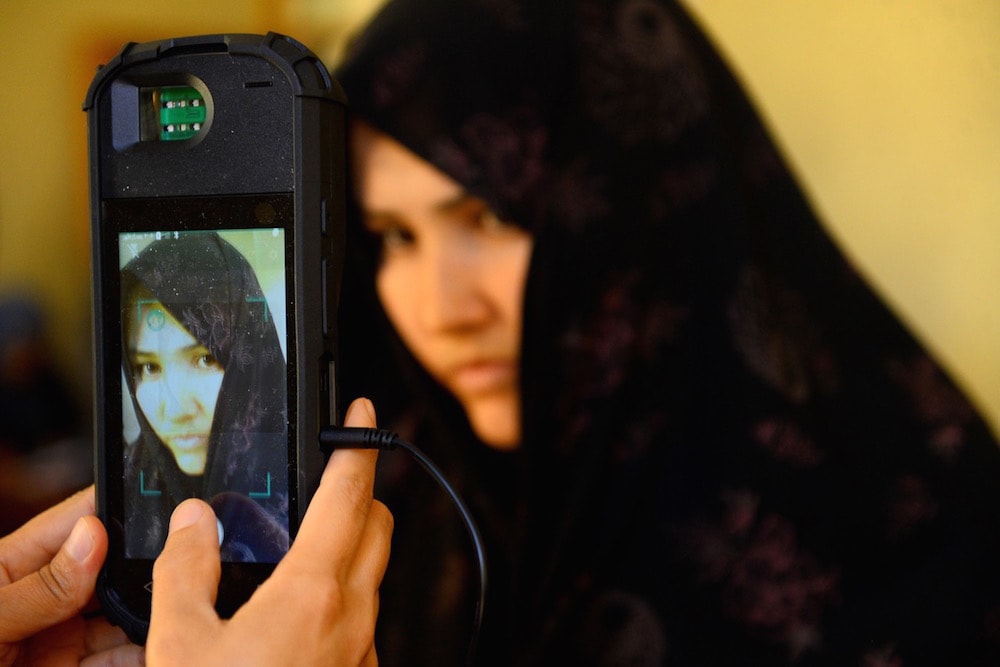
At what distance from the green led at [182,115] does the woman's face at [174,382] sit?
0.10 metres

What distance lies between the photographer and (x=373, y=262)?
51cm

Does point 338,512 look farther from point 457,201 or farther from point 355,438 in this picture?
point 457,201

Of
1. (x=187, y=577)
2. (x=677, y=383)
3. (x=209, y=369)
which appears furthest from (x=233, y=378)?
(x=677, y=383)

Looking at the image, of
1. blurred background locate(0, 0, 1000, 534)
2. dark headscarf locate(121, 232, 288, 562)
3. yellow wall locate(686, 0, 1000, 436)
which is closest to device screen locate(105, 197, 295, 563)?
dark headscarf locate(121, 232, 288, 562)

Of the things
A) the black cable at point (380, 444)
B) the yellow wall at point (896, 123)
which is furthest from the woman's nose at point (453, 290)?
the yellow wall at point (896, 123)

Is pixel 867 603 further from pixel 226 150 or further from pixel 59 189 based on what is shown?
pixel 59 189

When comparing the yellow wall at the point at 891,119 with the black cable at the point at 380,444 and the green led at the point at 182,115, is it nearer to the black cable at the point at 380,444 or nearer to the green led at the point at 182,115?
the green led at the point at 182,115

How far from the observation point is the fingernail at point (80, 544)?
429 millimetres

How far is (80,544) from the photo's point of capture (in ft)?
1.41

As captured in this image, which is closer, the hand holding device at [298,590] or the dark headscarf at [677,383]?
the hand holding device at [298,590]

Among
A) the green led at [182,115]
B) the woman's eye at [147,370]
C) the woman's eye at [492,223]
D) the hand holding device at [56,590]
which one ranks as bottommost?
the hand holding device at [56,590]

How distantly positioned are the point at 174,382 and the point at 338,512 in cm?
14

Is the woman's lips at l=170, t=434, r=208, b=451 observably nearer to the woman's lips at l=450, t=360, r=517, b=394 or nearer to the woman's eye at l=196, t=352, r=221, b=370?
the woman's eye at l=196, t=352, r=221, b=370

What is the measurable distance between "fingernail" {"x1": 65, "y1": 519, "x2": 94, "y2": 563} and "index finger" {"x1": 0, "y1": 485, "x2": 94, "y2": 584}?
5cm
